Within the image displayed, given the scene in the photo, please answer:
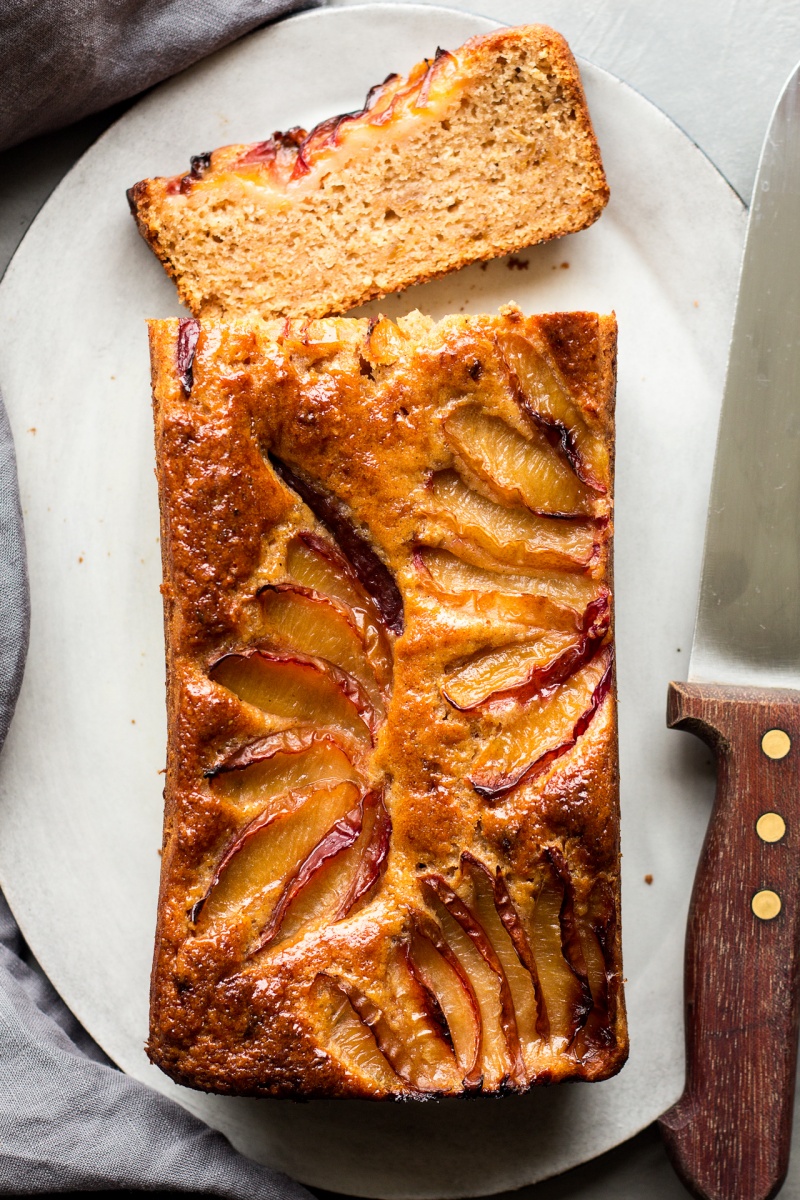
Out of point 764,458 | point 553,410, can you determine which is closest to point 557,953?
point 553,410

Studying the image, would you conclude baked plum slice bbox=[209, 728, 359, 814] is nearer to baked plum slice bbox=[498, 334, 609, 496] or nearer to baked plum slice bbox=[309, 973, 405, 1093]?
baked plum slice bbox=[309, 973, 405, 1093]

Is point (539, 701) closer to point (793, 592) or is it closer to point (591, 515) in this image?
point (591, 515)

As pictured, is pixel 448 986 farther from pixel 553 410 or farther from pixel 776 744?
pixel 553 410

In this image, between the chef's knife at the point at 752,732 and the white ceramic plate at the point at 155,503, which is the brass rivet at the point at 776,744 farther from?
the white ceramic plate at the point at 155,503

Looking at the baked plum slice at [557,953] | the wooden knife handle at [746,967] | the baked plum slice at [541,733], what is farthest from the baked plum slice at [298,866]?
the wooden knife handle at [746,967]

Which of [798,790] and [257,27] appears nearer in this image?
[798,790]

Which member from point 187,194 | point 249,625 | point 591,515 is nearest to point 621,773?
point 591,515

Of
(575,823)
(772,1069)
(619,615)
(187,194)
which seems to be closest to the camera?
(575,823)

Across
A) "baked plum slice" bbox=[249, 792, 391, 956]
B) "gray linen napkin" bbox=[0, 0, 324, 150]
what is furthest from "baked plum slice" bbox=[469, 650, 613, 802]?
"gray linen napkin" bbox=[0, 0, 324, 150]
